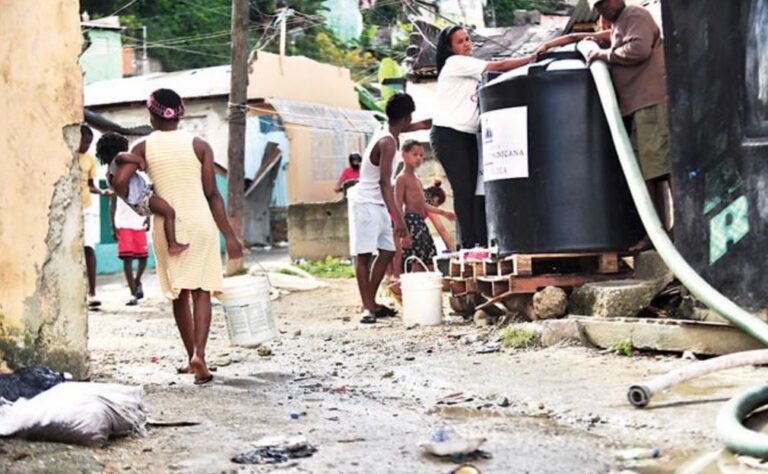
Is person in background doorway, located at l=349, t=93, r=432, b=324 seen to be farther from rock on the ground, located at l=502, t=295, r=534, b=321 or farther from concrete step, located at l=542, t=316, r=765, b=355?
concrete step, located at l=542, t=316, r=765, b=355

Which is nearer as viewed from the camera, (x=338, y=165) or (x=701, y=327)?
(x=701, y=327)

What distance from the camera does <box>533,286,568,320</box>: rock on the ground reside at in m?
6.36

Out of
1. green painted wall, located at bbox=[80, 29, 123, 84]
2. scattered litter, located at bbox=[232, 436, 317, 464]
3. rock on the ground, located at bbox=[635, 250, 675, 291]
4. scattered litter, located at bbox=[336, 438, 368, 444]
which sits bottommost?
scattered litter, located at bbox=[336, 438, 368, 444]

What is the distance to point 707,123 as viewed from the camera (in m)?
5.13

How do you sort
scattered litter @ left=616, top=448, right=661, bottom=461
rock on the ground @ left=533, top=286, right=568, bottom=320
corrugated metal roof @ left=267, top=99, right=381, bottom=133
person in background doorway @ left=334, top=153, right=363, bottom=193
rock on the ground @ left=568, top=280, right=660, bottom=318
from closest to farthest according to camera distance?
scattered litter @ left=616, top=448, right=661, bottom=461 < rock on the ground @ left=568, top=280, right=660, bottom=318 < rock on the ground @ left=533, top=286, right=568, bottom=320 < person in background doorway @ left=334, top=153, right=363, bottom=193 < corrugated metal roof @ left=267, top=99, right=381, bottom=133

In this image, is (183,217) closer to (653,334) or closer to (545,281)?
(545,281)

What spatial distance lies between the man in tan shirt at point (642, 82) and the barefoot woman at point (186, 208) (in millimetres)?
2540

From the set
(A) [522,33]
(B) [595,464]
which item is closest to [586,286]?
(B) [595,464]

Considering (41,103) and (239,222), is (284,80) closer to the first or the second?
(239,222)

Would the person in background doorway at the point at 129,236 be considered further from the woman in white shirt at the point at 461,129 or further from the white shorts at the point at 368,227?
the woman in white shirt at the point at 461,129

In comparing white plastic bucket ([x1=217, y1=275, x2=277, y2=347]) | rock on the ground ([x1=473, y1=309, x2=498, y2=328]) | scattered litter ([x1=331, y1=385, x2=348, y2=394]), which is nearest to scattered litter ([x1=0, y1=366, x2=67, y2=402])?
scattered litter ([x1=331, y1=385, x2=348, y2=394])

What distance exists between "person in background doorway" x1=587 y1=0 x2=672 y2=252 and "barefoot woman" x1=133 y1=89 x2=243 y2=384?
8.33 feet

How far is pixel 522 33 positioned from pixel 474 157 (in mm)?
12272

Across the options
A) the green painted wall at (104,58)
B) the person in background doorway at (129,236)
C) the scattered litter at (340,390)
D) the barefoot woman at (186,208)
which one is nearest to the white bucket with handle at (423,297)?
the barefoot woman at (186,208)
